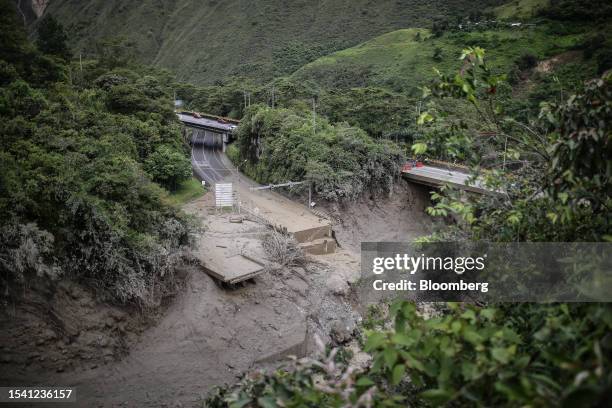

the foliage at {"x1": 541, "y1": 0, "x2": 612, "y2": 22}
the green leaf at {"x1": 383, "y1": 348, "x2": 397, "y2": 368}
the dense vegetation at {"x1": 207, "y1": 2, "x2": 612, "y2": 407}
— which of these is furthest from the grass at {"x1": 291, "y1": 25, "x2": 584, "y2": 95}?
the green leaf at {"x1": 383, "y1": 348, "x2": 397, "y2": 368}

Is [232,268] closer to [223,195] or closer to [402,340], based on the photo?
[223,195]

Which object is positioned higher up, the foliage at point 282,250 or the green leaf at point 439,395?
the green leaf at point 439,395

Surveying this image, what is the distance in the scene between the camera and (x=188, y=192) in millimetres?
27578

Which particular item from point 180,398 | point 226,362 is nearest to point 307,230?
point 226,362

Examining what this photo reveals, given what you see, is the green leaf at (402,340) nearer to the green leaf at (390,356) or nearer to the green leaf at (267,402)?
the green leaf at (390,356)

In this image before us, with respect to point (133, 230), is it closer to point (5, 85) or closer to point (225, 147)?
point (5, 85)

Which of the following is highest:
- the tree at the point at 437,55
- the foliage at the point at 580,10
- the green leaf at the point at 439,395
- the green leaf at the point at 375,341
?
the foliage at the point at 580,10

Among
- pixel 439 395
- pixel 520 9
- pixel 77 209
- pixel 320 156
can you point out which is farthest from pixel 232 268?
pixel 520 9

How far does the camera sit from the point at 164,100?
3172 cm

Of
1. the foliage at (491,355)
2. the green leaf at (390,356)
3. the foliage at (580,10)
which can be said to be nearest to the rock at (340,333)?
the foliage at (491,355)

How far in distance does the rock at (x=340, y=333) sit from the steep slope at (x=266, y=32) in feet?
186

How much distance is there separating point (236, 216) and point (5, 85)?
1349 centimetres

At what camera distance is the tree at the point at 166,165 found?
82.0 feet

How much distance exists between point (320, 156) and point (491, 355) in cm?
2559
